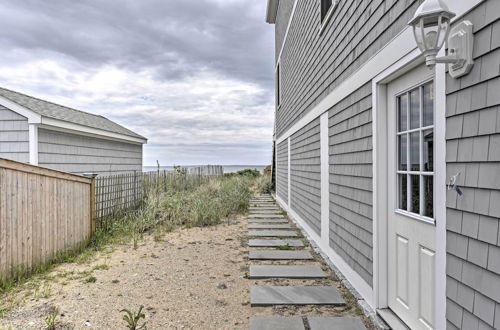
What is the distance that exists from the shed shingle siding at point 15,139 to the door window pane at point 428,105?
6.50 meters

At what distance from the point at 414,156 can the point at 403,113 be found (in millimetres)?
397

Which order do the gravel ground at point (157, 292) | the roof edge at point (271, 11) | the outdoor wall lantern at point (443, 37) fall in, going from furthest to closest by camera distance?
the roof edge at point (271, 11)
the gravel ground at point (157, 292)
the outdoor wall lantern at point (443, 37)

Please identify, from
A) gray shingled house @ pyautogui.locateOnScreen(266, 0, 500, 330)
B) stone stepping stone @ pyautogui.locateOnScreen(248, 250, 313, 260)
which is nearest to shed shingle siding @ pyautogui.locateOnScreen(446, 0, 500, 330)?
gray shingled house @ pyautogui.locateOnScreen(266, 0, 500, 330)

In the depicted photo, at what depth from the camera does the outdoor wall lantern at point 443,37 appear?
1615mm

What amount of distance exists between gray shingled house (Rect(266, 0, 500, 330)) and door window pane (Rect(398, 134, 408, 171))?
0.05 feet

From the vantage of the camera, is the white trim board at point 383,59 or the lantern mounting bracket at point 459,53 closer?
the lantern mounting bracket at point 459,53

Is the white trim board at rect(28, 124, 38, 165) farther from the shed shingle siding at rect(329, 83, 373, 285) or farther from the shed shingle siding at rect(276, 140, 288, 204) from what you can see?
the shed shingle siding at rect(276, 140, 288, 204)

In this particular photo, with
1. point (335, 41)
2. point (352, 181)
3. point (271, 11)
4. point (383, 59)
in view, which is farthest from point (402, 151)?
point (271, 11)

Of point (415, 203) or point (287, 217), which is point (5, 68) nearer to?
point (287, 217)

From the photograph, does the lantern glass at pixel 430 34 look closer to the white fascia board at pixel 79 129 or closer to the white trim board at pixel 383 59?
the white trim board at pixel 383 59

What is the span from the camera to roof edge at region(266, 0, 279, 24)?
11791mm

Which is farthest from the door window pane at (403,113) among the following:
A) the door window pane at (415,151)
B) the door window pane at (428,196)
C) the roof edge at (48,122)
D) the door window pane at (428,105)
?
the roof edge at (48,122)

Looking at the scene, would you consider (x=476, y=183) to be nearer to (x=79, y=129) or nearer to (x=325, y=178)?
(x=325, y=178)

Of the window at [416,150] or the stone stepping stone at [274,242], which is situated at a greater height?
the window at [416,150]
